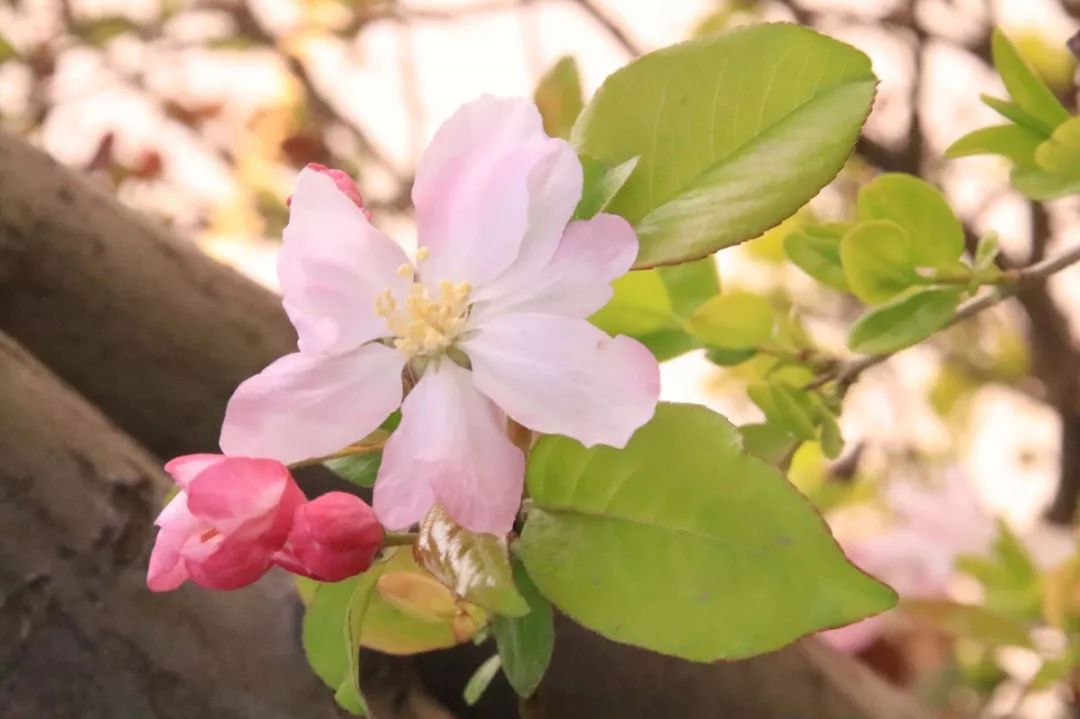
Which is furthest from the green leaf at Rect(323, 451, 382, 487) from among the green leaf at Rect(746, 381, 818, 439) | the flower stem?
the green leaf at Rect(746, 381, 818, 439)

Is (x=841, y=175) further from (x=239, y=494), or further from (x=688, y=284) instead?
(x=239, y=494)

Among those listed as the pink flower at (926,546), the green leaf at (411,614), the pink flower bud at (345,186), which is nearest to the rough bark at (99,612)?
the green leaf at (411,614)

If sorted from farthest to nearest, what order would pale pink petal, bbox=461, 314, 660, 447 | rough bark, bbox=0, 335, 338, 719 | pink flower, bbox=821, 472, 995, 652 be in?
pink flower, bbox=821, 472, 995, 652 < rough bark, bbox=0, 335, 338, 719 < pale pink petal, bbox=461, 314, 660, 447

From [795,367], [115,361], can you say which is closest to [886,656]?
[795,367]

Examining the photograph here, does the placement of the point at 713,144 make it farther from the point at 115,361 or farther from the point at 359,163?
the point at 359,163

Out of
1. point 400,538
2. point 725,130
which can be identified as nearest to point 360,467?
point 400,538

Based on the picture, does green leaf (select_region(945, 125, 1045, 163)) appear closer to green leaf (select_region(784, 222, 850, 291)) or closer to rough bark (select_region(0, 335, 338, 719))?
green leaf (select_region(784, 222, 850, 291))

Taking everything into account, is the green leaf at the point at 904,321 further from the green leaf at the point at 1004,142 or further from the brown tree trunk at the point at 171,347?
the brown tree trunk at the point at 171,347
